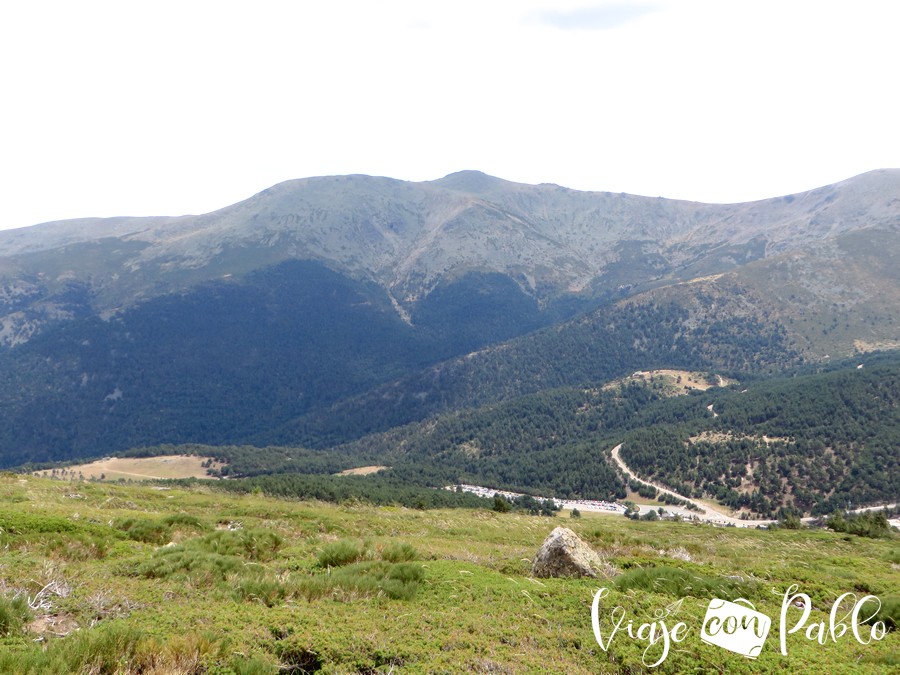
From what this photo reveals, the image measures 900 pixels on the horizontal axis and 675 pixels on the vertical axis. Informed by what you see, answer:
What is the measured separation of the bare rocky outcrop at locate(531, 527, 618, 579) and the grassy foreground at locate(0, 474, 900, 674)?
0.89 m

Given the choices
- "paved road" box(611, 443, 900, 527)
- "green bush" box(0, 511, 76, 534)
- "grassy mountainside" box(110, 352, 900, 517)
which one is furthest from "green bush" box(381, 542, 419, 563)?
"paved road" box(611, 443, 900, 527)

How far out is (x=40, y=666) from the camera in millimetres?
7504

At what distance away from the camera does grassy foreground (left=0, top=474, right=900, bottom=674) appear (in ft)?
29.1

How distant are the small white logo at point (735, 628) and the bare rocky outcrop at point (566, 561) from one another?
3376mm

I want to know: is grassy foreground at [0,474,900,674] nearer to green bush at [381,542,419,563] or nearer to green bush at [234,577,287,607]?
green bush at [234,577,287,607]

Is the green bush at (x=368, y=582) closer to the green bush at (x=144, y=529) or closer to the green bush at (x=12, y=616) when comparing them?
the green bush at (x=12, y=616)

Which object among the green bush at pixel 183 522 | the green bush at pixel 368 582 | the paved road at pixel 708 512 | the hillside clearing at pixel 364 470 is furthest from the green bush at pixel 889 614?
the hillside clearing at pixel 364 470

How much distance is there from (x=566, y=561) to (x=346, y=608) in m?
7.22

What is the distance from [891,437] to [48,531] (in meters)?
178

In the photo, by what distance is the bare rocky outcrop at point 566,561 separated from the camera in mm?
15109

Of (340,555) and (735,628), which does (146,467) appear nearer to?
(340,555)

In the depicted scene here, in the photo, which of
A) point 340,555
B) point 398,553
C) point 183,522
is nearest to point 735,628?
point 398,553

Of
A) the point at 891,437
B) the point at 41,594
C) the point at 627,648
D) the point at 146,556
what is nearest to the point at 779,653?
the point at 627,648

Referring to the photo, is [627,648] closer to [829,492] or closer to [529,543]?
[529,543]
